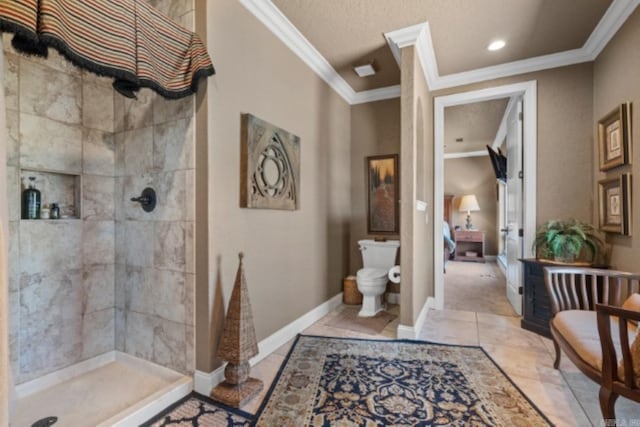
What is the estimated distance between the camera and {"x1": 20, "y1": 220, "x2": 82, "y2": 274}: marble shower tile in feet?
6.21

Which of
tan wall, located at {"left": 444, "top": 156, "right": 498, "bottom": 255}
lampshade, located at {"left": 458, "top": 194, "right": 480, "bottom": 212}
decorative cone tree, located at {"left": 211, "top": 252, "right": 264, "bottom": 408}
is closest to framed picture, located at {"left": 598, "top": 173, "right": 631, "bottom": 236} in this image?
decorative cone tree, located at {"left": 211, "top": 252, "right": 264, "bottom": 408}

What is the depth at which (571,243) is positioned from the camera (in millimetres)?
2594

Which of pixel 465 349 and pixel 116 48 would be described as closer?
pixel 116 48

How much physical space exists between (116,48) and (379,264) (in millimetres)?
2992

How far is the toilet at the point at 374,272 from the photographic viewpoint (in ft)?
10.2

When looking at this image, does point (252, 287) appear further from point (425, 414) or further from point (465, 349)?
point (465, 349)

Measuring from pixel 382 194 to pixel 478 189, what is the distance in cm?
459

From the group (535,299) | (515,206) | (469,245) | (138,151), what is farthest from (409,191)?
(469,245)

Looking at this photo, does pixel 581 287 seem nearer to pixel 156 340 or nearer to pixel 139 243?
pixel 156 340

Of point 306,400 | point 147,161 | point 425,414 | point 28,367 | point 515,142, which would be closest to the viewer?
point 425,414

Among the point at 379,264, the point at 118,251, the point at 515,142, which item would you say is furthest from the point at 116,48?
the point at 515,142

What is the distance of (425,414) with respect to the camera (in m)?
1.63

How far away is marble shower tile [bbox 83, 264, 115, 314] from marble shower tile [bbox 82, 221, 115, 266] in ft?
0.17

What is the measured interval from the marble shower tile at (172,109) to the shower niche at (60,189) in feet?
2.48
